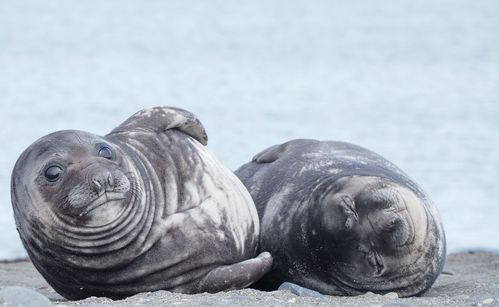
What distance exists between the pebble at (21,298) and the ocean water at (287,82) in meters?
4.73

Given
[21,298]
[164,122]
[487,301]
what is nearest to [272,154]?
[164,122]

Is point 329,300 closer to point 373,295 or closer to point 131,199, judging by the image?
point 373,295

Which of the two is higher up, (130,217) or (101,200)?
(101,200)

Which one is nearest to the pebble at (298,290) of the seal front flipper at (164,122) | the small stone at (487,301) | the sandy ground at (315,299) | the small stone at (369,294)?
the sandy ground at (315,299)

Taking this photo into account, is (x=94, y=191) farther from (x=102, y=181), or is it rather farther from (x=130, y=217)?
(x=130, y=217)

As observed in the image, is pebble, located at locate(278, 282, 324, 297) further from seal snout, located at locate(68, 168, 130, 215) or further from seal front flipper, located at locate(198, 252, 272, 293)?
seal snout, located at locate(68, 168, 130, 215)

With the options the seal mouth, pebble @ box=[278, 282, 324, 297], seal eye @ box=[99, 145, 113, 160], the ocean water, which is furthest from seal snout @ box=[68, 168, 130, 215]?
the ocean water

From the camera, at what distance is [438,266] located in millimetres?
6379

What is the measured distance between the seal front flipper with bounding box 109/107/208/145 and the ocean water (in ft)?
11.4

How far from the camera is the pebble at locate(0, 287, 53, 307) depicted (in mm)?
5066

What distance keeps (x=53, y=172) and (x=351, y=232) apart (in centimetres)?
148

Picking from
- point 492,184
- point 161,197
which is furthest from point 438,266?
point 492,184

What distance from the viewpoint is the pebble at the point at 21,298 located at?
199 inches

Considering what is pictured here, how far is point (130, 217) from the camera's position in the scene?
5812 millimetres
